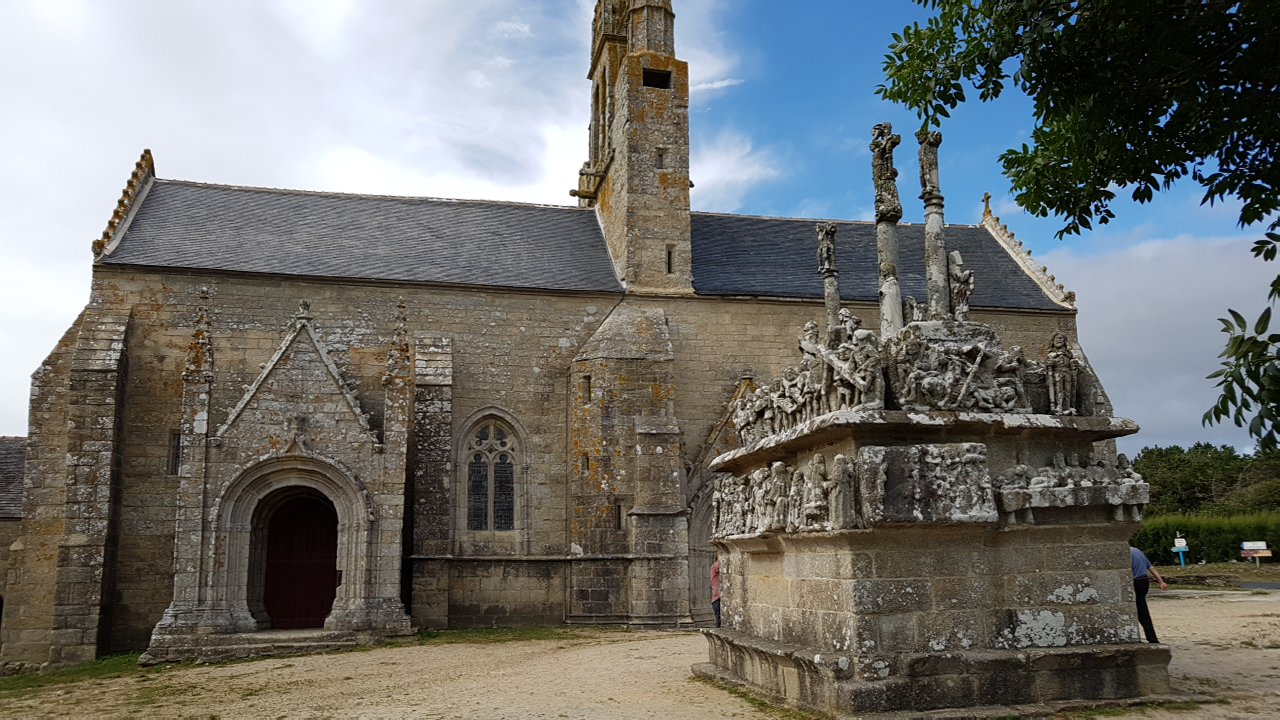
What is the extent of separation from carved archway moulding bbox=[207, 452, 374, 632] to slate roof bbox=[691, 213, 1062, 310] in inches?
329

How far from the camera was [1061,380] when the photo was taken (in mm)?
8102

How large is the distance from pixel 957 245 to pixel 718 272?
6.98 metres

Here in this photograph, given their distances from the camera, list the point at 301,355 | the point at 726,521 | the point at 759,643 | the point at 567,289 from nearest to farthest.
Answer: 1. the point at 759,643
2. the point at 726,521
3. the point at 301,355
4. the point at 567,289

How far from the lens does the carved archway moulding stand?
52.4 feet

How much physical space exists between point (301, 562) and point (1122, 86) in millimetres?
16288

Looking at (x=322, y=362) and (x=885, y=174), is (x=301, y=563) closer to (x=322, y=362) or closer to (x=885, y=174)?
(x=322, y=362)

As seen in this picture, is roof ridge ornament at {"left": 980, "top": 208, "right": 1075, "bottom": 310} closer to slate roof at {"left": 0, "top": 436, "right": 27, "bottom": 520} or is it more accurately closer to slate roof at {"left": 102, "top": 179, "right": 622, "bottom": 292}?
slate roof at {"left": 102, "top": 179, "right": 622, "bottom": 292}

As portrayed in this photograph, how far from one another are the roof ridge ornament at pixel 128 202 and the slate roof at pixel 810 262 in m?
11.4

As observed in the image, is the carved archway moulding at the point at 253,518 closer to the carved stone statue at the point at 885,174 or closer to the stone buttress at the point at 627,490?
the stone buttress at the point at 627,490

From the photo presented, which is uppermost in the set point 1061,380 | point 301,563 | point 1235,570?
point 1061,380

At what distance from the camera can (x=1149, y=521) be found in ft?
105

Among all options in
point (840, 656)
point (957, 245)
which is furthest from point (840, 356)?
point (957, 245)

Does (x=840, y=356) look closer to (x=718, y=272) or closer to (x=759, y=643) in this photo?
(x=759, y=643)

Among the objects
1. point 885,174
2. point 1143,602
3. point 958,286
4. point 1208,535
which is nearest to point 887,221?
point 885,174
